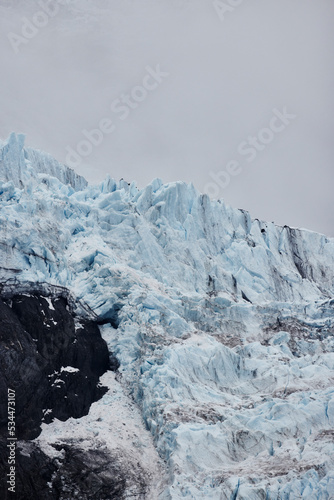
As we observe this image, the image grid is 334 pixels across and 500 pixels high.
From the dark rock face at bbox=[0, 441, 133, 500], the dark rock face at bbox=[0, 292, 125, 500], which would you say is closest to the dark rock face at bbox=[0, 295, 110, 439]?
the dark rock face at bbox=[0, 292, 125, 500]

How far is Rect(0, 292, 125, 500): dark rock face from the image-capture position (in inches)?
837

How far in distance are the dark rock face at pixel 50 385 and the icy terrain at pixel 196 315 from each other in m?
1.14

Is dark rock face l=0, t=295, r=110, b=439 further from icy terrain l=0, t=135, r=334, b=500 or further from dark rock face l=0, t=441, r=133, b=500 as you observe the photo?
dark rock face l=0, t=441, r=133, b=500

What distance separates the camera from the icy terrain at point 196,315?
23.2m

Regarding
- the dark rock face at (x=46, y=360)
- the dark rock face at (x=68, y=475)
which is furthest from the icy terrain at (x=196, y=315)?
the dark rock face at (x=68, y=475)

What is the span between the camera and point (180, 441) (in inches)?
916

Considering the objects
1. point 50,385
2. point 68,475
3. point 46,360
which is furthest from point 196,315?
point 68,475

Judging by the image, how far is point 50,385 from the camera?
84.6 ft

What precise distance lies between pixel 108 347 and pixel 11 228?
27.8ft

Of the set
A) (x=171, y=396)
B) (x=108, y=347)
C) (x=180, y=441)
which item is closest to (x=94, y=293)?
(x=108, y=347)

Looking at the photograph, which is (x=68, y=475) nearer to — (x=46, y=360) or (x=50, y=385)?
(x=50, y=385)

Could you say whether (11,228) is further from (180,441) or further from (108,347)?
(180,441)

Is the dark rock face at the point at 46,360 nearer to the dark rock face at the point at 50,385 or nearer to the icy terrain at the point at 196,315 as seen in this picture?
the dark rock face at the point at 50,385

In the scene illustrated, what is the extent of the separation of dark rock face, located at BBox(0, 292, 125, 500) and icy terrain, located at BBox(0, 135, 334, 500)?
1136 millimetres
